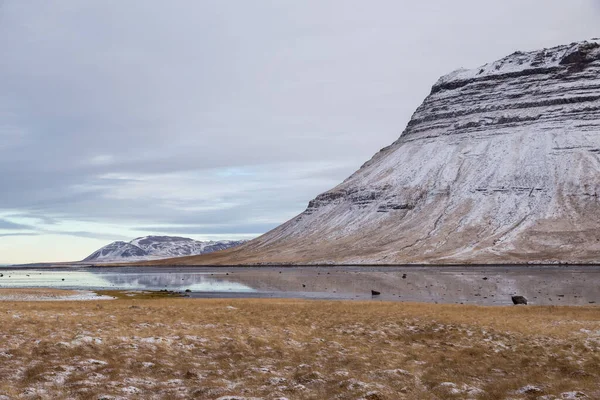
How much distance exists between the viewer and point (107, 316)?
27.5 metres

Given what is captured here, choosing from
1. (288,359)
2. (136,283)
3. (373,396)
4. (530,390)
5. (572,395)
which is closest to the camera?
(373,396)

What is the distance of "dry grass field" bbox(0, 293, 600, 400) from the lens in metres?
15.5

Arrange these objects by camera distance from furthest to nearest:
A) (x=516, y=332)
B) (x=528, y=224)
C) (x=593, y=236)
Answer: (x=528, y=224)
(x=593, y=236)
(x=516, y=332)

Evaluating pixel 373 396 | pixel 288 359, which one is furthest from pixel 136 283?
pixel 373 396

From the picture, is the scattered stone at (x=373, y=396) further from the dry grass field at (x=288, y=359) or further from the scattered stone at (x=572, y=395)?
the scattered stone at (x=572, y=395)

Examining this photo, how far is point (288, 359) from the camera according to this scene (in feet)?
62.8

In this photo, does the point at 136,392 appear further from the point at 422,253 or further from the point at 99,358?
the point at 422,253

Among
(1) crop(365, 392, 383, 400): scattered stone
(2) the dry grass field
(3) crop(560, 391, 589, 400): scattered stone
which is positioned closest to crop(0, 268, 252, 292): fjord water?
(2) the dry grass field

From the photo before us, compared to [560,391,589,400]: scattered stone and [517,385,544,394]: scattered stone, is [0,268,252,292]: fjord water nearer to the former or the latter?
[517,385,544,394]: scattered stone

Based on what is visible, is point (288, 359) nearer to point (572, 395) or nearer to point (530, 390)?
point (530, 390)

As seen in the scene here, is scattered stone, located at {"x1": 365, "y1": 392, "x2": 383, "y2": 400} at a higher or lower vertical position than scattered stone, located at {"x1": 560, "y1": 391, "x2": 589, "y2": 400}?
higher

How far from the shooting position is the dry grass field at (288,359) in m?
15.5

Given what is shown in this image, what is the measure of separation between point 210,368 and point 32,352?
5.77m

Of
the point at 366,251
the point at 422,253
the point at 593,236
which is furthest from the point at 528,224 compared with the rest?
the point at 366,251
